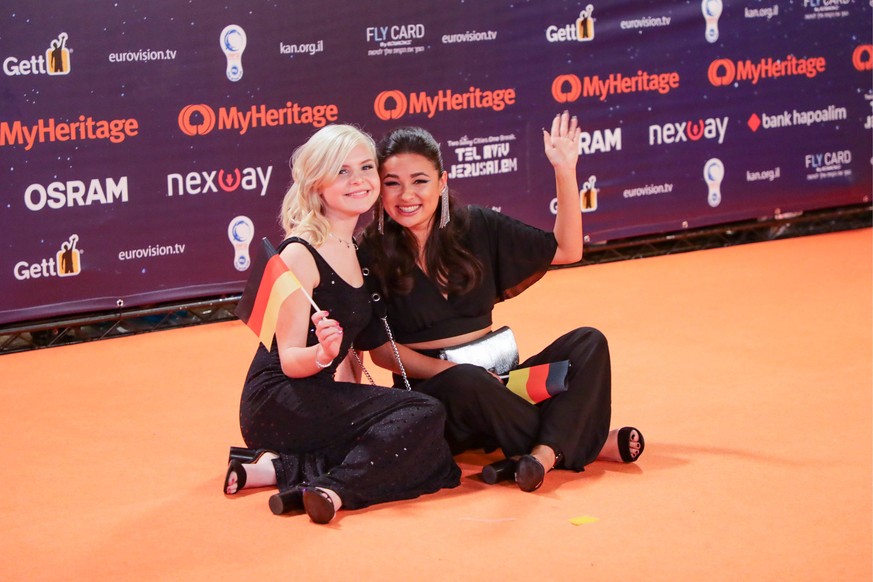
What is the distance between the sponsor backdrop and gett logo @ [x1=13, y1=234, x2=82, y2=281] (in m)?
0.01

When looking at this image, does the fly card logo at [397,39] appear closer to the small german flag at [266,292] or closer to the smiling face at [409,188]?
the smiling face at [409,188]

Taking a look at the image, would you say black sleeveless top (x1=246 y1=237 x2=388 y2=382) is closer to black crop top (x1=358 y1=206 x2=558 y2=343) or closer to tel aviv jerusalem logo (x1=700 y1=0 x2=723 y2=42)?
black crop top (x1=358 y1=206 x2=558 y2=343)

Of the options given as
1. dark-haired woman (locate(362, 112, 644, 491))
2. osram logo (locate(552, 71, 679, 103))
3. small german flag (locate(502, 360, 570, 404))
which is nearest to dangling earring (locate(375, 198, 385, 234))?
dark-haired woman (locate(362, 112, 644, 491))

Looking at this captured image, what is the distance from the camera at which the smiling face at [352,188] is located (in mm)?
3582

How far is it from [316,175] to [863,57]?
611 centimetres

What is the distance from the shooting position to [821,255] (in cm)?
765

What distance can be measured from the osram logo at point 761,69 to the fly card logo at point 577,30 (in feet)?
3.18

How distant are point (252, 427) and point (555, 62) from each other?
4.41 meters

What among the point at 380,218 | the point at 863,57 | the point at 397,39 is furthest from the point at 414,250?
the point at 863,57

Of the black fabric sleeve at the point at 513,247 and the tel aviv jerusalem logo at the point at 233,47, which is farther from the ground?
the tel aviv jerusalem logo at the point at 233,47

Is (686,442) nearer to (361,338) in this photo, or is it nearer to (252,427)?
(361,338)

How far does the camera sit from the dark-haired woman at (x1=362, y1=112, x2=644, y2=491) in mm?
3676

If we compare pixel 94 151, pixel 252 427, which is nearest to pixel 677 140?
pixel 94 151

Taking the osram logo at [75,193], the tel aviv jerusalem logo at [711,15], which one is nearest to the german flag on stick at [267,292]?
the osram logo at [75,193]
